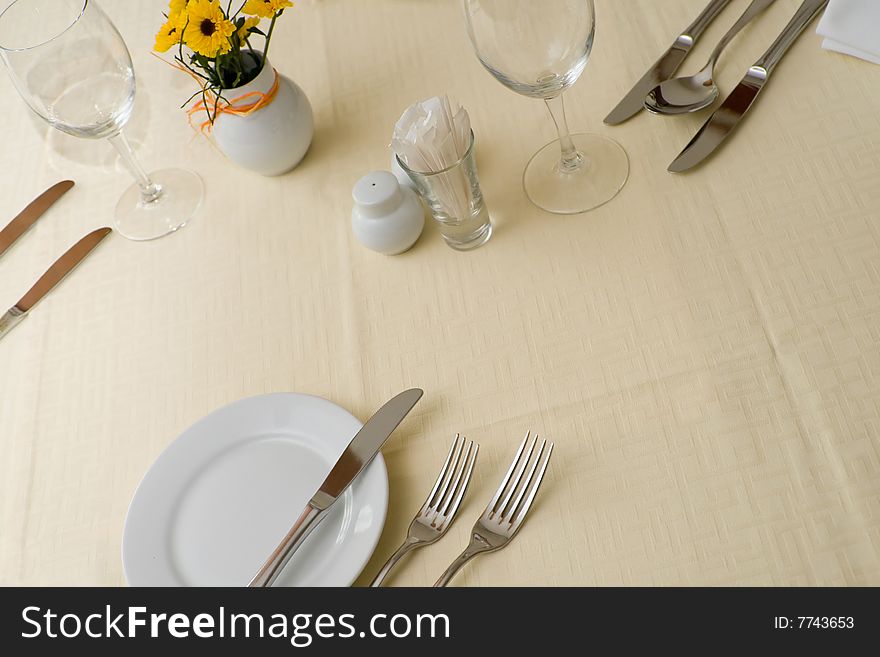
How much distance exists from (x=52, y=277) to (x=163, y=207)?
0.47 ft

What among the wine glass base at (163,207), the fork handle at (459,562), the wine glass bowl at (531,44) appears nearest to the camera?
the fork handle at (459,562)

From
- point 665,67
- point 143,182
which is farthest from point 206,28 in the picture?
point 665,67

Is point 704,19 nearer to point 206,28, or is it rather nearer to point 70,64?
point 206,28

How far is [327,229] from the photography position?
0.93m

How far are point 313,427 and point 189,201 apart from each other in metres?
0.38

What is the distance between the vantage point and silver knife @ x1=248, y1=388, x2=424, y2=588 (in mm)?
673

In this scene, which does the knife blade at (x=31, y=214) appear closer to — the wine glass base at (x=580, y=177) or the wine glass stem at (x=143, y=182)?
the wine glass stem at (x=143, y=182)

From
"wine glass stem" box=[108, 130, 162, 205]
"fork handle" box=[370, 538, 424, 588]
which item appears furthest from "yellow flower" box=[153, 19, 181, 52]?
"fork handle" box=[370, 538, 424, 588]

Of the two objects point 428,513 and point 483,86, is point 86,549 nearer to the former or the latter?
point 428,513

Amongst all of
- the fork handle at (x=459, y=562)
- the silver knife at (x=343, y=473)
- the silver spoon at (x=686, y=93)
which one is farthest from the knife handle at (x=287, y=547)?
the silver spoon at (x=686, y=93)

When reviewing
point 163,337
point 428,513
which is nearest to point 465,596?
point 428,513

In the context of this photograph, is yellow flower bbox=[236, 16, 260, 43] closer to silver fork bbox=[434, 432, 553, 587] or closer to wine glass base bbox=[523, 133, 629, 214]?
wine glass base bbox=[523, 133, 629, 214]

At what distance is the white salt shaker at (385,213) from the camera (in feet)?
2.76

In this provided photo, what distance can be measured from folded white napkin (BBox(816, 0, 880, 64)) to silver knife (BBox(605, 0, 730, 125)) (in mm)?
124
